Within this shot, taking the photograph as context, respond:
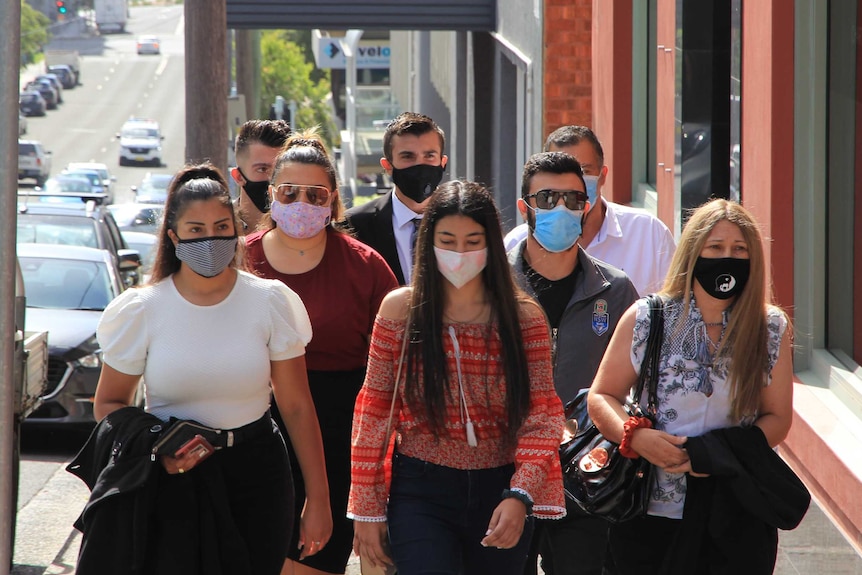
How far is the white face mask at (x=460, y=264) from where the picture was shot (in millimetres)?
4008

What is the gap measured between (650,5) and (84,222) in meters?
6.63

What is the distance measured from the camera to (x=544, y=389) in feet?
13.1

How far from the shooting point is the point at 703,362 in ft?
13.3

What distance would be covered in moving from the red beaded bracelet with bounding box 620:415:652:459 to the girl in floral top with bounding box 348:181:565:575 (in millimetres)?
215

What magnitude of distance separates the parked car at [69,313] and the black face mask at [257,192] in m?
4.87

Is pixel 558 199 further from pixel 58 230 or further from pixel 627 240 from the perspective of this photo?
pixel 58 230

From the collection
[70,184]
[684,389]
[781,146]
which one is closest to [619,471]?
[684,389]

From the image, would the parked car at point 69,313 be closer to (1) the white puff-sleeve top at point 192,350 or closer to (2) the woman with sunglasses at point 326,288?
(2) the woman with sunglasses at point 326,288

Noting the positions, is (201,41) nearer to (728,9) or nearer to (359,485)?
(728,9)

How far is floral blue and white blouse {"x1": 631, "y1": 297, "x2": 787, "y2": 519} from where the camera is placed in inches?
159

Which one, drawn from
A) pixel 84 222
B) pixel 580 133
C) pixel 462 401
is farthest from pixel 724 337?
pixel 84 222

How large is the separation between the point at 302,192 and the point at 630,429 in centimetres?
171

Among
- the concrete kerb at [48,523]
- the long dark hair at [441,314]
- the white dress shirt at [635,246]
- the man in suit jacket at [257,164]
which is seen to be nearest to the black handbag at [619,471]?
the long dark hair at [441,314]

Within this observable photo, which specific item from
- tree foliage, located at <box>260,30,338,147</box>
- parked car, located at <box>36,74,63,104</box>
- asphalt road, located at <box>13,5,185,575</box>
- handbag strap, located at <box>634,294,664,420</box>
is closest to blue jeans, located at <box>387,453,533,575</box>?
handbag strap, located at <box>634,294,664,420</box>
